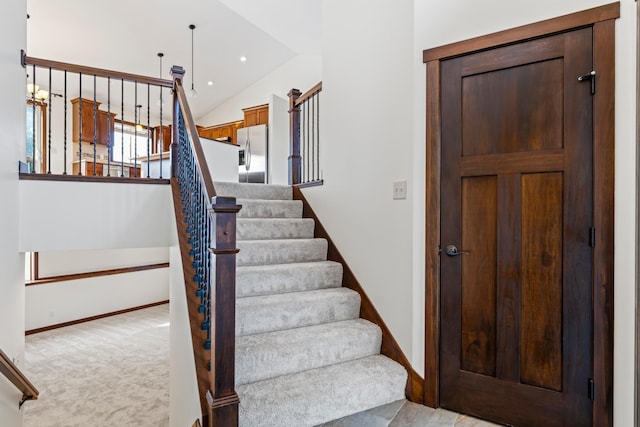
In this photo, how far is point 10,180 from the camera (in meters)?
2.50

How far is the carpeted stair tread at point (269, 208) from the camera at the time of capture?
3.22 meters

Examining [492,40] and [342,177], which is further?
[342,177]

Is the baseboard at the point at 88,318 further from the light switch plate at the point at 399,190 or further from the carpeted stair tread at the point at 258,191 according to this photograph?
the light switch plate at the point at 399,190

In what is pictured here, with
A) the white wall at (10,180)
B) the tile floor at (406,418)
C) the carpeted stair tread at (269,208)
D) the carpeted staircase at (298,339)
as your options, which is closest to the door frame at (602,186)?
the tile floor at (406,418)

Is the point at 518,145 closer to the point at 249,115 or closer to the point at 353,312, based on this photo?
the point at 353,312

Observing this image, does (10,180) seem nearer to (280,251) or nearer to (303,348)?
(280,251)

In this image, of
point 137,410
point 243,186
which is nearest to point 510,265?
point 243,186

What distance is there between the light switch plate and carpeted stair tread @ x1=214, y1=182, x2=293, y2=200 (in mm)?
1538

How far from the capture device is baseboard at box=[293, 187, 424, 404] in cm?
216

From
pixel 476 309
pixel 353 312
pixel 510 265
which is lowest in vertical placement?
pixel 353 312

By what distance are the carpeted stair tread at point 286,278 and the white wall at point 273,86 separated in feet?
16.2

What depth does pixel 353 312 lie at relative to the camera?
101 inches

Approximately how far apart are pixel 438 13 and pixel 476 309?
1745 millimetres

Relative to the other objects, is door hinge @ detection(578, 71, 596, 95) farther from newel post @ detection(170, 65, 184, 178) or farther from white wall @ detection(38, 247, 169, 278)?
white wall @ detection(38, 247, 169, 278)
